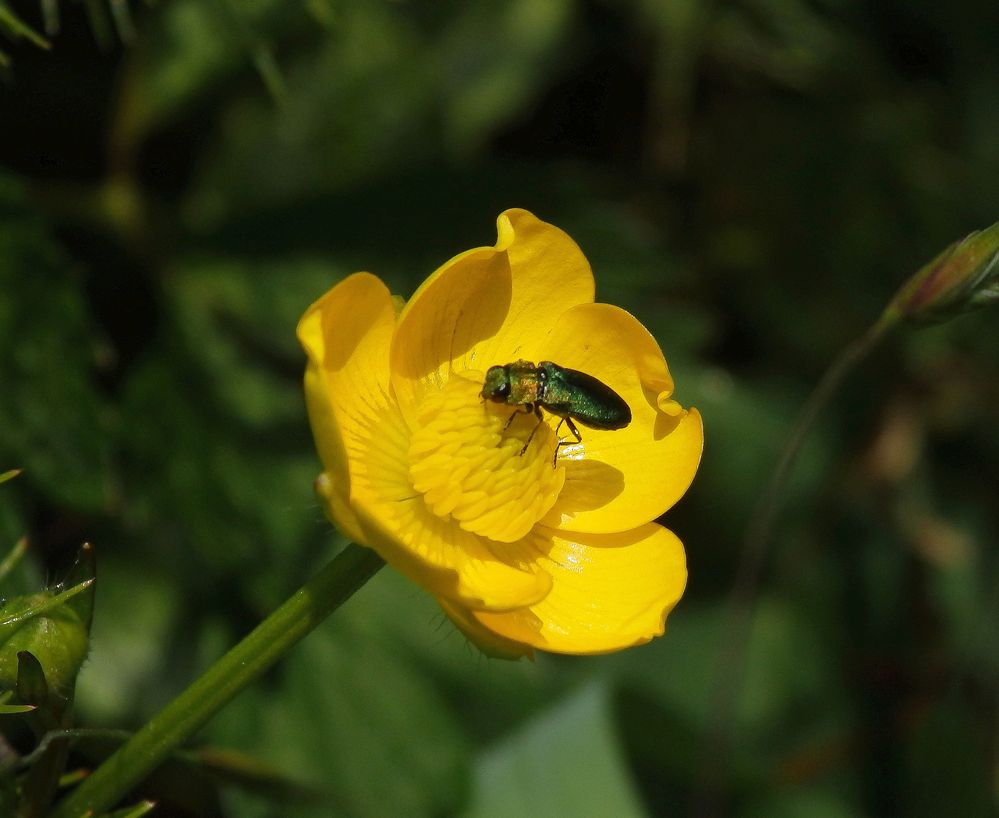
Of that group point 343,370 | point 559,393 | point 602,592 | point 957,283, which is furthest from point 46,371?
point 957,283

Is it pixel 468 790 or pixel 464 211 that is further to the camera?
pixel 464 211

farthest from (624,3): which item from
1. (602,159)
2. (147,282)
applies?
(147,282)

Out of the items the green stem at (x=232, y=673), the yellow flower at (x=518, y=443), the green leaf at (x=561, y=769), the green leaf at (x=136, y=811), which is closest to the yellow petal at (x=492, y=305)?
the yellow flower at (x=518, y=443)

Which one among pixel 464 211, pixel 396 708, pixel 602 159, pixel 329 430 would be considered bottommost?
pixel 396 708

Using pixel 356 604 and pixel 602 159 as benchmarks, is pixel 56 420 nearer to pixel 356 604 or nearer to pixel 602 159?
pixel 356 604

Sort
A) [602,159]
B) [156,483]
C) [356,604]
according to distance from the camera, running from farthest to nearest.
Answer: [602,159] → [356,604] → [156,483]

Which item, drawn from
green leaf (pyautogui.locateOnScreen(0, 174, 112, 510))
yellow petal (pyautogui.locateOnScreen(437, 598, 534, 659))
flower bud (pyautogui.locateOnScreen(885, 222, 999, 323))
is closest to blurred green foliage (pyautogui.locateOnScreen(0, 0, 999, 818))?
green leaf (pyautogui.locateOnScreen(0, 174, 112, 510))

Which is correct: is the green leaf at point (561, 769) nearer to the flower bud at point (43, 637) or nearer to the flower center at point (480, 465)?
the flower center at point (480, 465)
